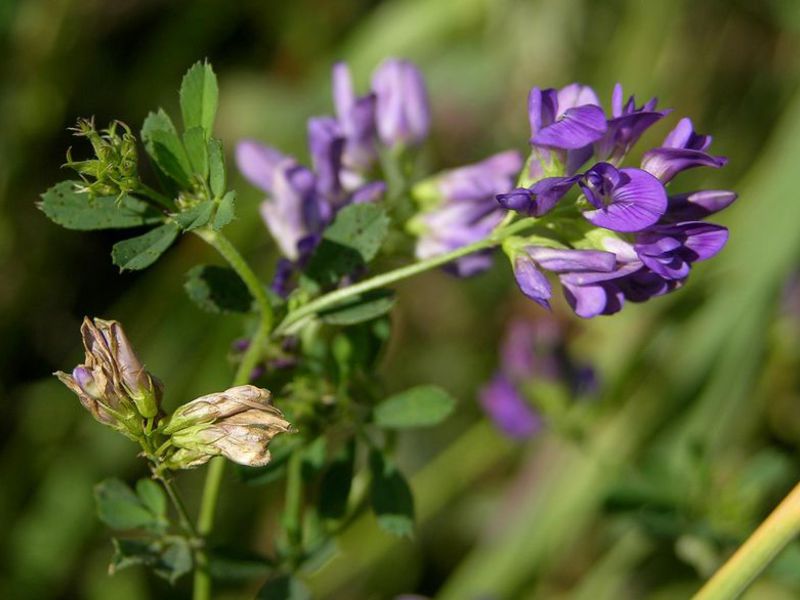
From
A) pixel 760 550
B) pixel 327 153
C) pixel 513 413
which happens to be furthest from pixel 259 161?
pixel 513 413

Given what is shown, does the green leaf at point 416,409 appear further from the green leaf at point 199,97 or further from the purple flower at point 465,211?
the green leaf at point 199,97

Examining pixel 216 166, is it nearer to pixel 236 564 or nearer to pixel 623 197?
pixel 623 197

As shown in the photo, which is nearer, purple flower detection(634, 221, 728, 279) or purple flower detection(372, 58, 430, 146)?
purple flower detection(634, 221, 728, 279)

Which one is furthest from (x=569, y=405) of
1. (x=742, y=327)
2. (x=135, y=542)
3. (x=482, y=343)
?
(x=135, y=542)

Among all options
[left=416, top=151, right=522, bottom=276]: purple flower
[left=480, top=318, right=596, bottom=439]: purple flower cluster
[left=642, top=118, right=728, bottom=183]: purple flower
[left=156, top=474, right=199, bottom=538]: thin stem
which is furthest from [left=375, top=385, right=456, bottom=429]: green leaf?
[left=480, top=318, right=596, bottom=439]: purple flower cluster

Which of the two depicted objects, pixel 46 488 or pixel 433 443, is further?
pixel 433 443

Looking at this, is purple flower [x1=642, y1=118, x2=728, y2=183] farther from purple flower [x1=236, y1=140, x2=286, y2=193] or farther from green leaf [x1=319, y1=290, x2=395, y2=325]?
purple flower [x1=236, y1=140, x2=286, y2=193]

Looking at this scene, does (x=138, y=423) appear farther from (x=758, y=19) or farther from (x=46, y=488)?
(x=758, y=19)
